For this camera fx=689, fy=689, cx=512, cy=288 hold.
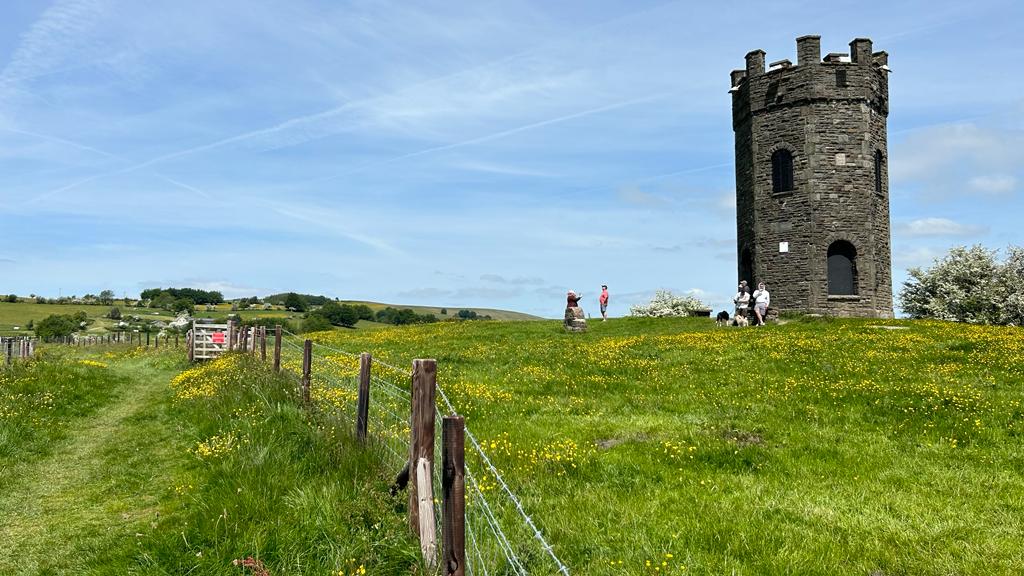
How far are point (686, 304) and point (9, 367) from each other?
41.2 m

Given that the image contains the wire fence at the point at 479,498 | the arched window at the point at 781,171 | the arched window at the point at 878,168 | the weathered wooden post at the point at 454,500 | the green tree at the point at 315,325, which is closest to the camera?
the weathered wooden post at the point at 454,500

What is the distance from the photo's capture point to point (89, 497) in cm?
934

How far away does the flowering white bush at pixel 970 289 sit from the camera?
1534 inches

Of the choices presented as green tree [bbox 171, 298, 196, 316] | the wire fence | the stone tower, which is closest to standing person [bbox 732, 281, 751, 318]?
the stone tower

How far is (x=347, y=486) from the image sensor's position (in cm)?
757

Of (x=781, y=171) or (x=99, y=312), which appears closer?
(x=781, y=171)

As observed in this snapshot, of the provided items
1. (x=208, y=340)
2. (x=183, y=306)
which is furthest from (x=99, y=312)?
(x=208, y=340)

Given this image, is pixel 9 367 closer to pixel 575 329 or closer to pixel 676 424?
pixel 676 424

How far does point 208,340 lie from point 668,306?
33243 mm

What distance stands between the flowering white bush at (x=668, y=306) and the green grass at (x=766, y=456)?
2941cm

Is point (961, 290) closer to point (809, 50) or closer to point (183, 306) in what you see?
point (809, 50)

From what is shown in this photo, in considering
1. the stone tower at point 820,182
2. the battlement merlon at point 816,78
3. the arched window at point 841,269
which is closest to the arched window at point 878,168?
the stone tower at point 820,182

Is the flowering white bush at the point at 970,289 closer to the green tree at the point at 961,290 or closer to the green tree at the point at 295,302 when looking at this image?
the green tree at the point at 961,290

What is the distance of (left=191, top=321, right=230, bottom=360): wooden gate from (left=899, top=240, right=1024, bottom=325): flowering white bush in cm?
3894
